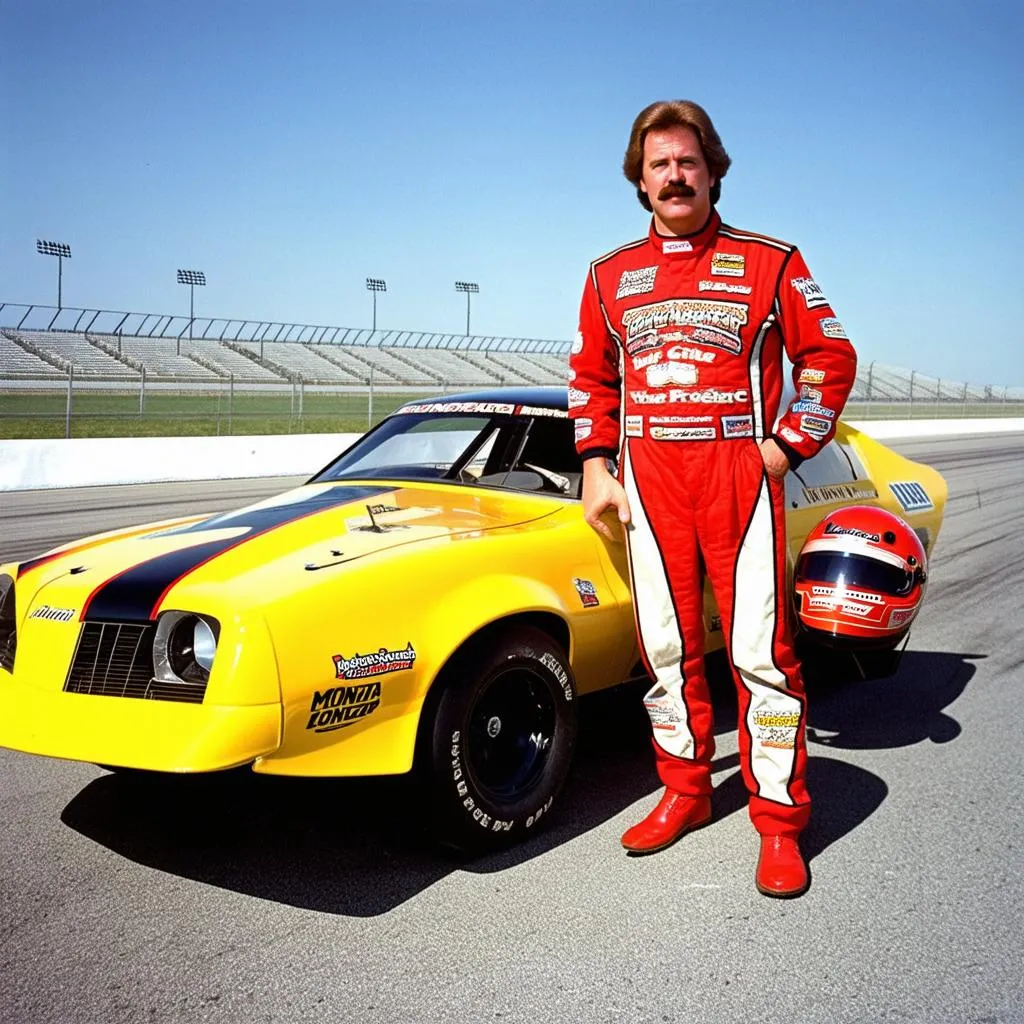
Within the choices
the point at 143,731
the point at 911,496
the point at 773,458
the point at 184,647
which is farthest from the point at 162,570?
the point at 911,496

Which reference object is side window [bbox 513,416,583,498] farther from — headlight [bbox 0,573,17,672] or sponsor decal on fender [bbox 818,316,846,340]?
headlight [bbox 0,573,17,672]

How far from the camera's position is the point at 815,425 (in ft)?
10.2

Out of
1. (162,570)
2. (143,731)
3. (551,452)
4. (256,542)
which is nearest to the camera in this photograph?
(143,731)

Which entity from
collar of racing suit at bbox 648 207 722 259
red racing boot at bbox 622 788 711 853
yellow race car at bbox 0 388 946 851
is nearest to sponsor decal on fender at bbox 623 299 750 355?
collar of racing suit at bbox 648 207 722 259

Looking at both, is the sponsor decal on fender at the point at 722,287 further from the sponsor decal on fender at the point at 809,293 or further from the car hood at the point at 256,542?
the car hood at the point at 256,542

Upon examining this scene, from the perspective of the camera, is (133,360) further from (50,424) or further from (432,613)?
(432,613)

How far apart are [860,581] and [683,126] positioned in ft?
5.06

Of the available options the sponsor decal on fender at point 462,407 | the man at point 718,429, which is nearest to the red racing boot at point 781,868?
the man at point 718,429

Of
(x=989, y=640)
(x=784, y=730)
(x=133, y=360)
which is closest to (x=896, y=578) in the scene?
(x=784, y=730)

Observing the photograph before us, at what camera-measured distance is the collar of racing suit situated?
318 cm

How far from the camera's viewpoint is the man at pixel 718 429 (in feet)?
10.2

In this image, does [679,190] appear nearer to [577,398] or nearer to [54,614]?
[577,398]

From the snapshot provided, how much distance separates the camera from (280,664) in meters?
2.68

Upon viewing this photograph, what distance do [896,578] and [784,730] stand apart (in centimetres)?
82
